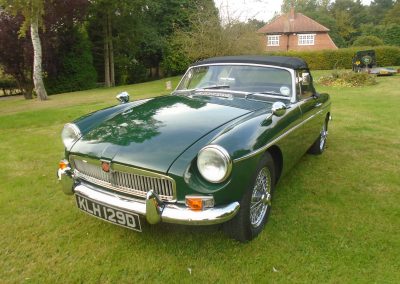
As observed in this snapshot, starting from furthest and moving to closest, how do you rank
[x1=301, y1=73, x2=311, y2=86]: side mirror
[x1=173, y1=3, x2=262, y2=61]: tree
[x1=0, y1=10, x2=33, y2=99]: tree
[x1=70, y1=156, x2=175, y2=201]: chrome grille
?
1. [x1=173, y1=3, x2=262, y2=61]: tree
2. [x1=0, y1=10, x2=33, y2=99]: tree
3. [x1=301, y1=73, x2=311, y2=86]: side mirror
4. [x1=70, y1=156, x2=175, y2=201]: chrome grille

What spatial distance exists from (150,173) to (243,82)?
76.2 inches

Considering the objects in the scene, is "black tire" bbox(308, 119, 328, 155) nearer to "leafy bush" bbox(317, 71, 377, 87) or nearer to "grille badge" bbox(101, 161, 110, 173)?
"grille badge" bbox(101, 161, 110, 173)

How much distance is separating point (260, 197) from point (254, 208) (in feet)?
0.38

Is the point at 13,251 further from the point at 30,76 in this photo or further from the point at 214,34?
the point at 30,76

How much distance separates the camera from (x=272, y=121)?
3.02 metres

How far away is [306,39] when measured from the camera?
3938cm

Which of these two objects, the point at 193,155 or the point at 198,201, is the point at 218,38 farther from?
the point at 198,201

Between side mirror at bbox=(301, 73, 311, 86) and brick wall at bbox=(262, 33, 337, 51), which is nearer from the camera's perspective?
side mirror at bbox=(301, 73, 311, 86)

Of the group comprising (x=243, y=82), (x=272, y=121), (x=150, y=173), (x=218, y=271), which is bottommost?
(x=218, y=271)

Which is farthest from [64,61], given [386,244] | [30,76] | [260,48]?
[386,244]

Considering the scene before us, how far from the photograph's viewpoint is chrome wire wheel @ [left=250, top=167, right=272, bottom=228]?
283cm

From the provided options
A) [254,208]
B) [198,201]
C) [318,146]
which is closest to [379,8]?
[318,146]

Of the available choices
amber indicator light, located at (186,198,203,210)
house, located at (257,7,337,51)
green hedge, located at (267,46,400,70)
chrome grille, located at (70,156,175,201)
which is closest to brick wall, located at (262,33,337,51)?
house, located at (257,7,337,51)

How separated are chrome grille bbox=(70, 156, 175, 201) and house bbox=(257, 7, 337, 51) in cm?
3879
